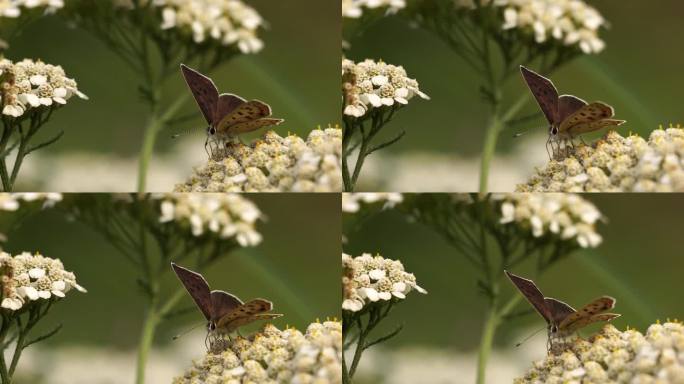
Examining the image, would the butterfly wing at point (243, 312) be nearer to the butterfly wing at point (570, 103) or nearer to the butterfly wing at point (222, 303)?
the butterfly wing at point (222, 303)

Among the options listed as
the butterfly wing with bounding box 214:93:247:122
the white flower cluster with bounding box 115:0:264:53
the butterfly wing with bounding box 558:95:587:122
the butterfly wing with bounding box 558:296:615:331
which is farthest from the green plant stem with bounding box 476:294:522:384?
the white flower cluster with bounding box 115:0:264:53

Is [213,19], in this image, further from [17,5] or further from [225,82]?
[17,5]

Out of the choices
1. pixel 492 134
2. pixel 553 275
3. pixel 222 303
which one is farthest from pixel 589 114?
pixel 222 303

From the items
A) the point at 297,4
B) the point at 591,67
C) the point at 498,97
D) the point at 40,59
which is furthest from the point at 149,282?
the point at 591,67

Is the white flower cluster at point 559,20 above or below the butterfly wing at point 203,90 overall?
above

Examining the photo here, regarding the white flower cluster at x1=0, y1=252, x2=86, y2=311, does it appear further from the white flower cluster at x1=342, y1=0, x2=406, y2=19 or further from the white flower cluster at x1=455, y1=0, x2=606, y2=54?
the white flower cluster at x1=455, y1=0, x2=606, y2=54

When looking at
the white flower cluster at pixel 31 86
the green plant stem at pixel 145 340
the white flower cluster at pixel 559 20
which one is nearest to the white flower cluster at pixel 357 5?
the white flower cluster at pixel 559 20
